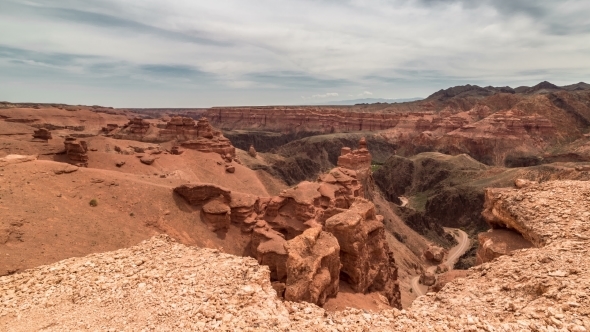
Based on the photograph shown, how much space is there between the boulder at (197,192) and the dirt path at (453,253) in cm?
2221

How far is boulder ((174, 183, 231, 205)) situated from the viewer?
28578mm

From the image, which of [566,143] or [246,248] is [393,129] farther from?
[246,248]

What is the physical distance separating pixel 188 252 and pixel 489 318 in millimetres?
9850

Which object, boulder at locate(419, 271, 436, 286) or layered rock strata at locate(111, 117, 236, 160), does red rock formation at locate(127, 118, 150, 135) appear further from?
boulder at locate(419, 271, 436, 286)

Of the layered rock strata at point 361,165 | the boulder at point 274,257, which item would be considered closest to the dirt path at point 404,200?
the layered rock strata at point 361,165

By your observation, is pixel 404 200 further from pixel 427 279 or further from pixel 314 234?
pixel 314 234

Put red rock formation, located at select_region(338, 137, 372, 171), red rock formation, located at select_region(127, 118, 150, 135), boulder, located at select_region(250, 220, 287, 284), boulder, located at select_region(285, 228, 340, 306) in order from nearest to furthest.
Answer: boulder, located at select_region(285, 228, 340, 306), boulder, located at select_region(250, 220, 287, 284), red rock formation, located at select_region(338, 137, 372, 171), red rock formation, located at select_region(127, 118, 150, 135)

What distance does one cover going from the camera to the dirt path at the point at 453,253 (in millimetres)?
35450

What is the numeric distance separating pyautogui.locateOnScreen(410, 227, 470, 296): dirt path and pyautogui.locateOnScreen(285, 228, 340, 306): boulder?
20.9m

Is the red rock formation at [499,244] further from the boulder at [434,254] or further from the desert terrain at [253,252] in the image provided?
the boulder at [434,254]

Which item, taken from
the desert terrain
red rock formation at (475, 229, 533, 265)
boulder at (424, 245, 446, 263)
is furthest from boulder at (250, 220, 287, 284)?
boulder at (424, 245, 446, 263)

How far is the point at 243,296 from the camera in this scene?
9.66m

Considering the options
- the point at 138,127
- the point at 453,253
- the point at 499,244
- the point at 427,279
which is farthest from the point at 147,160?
the point at 453,253

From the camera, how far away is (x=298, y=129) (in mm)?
168500
